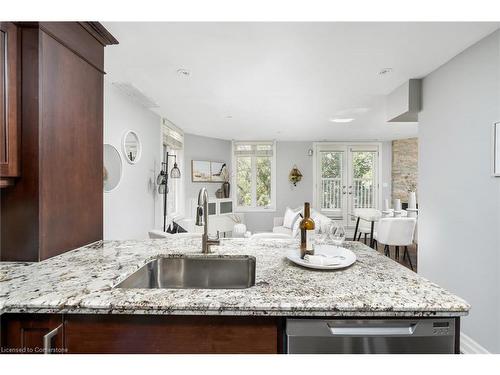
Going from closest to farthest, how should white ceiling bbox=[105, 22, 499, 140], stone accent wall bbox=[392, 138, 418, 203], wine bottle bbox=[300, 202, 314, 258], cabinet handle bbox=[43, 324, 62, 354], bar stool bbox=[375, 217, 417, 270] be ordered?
cabinet handle bbox=[43, 324, 62, 354], wine bottle bbox=[300, 202, 314, 258], white ceiling bbox=[105, 22, 499, 140], bar stool bbox=[375, 217, 417, 270], stone accent wall bbox=[392, 138, 418, 203]

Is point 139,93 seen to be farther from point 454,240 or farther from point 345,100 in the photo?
point 454,240

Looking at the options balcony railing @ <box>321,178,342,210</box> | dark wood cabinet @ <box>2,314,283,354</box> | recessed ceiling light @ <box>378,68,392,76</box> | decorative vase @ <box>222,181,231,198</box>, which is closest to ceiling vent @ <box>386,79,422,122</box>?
recessed ceiling light @ <box>378,68,392,76</box>

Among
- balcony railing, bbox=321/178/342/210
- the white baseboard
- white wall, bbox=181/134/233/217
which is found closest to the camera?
the white baseboard

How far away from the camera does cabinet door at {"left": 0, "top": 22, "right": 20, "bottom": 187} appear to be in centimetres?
113

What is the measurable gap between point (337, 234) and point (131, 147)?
8.31 feet

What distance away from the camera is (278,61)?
81.2 inches

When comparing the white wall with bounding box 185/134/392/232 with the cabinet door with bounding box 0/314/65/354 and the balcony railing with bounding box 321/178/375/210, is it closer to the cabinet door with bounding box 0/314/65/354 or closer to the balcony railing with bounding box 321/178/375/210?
the balcony railing with bounding box 321/178/375/210

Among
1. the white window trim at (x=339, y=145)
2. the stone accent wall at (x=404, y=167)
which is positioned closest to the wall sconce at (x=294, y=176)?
the white window trim at (x=339, y=145)

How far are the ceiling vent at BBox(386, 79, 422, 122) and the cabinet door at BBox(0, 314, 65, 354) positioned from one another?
299cm

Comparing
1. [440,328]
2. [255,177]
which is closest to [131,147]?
[440,328]

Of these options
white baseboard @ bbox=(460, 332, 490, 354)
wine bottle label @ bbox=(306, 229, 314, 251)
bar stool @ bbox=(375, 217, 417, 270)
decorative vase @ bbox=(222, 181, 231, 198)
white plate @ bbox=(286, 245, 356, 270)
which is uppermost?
decorative vase @ bbox=(222, 181, 231, 198)

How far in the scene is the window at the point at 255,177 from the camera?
607 centimetres

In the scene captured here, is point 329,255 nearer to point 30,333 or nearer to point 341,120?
point 30,333

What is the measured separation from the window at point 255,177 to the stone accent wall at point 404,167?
2847 millimetres
